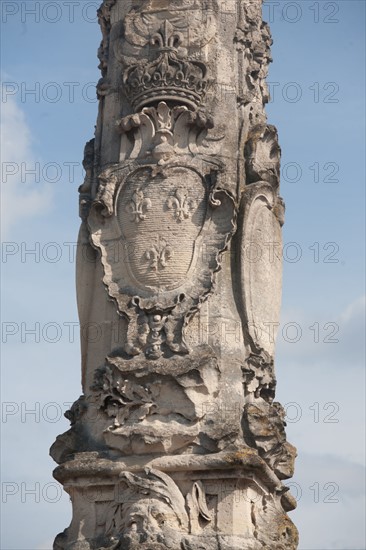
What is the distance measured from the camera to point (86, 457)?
1694 cm

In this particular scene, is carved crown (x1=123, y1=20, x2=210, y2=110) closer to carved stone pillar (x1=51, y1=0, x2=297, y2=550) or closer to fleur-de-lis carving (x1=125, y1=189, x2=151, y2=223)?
carved stone pillar (x1=51, y1=0, x2=297, y2=550)

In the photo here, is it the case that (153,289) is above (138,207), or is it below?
below

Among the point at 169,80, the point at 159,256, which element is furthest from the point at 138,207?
the point at 169,80

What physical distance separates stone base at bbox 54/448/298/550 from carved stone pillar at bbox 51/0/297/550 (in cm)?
2

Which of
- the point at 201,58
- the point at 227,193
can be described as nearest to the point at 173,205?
the point at 227,193

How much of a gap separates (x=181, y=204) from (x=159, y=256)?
676mm

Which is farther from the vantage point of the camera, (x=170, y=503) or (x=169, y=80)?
(x=169, y=80)

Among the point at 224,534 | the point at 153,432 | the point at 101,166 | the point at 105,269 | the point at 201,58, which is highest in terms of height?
the point at 201,58

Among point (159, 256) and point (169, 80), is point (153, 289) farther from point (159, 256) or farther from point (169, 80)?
point (169, 80)

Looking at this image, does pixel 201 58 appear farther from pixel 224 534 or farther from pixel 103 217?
pixel 224 534

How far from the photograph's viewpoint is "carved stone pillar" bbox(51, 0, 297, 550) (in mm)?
16578

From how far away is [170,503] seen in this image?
1641 centimetres

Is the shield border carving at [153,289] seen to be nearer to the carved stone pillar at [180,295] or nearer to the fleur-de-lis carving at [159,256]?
the carved stone pillar at [180,295]

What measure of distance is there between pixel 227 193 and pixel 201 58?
5.97 feet
